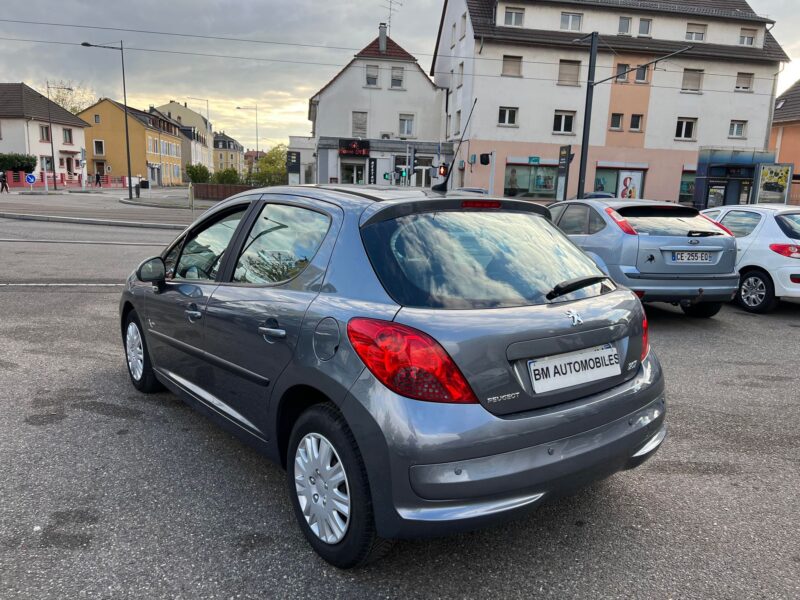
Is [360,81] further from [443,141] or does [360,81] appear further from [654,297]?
[654,297]

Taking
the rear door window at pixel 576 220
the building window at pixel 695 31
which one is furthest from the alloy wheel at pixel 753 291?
the building window at pixel 695 31

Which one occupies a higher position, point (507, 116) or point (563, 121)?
point (507, 116)

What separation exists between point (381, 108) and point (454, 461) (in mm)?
44377

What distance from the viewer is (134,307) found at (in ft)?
14.7

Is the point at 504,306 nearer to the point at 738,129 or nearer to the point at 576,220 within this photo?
the point at 576,220

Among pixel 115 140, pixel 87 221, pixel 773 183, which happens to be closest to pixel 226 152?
pixel 115 140

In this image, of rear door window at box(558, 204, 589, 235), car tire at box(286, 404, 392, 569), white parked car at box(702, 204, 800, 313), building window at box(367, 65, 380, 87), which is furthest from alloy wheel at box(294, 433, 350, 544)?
building window at box(367, 65, 380, 87)

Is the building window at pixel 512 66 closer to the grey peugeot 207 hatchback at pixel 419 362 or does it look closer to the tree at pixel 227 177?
the tree at pixel 227 177

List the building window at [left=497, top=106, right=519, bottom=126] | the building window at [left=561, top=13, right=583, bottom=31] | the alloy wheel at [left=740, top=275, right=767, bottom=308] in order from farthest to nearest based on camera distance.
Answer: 1. the building window at [left=561, top=13, right=583, bottom=31]
2. the building window at [left=497, top=106, right=519, bottom=126]
3. the alloy wheel at [left=740, top=275, right=767, bottom=308]

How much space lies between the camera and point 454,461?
2.20m

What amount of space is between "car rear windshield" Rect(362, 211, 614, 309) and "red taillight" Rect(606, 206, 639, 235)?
449cm

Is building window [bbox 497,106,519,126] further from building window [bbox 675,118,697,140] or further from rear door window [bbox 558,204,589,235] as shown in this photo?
rear door window [bbox 558,204,589,235]

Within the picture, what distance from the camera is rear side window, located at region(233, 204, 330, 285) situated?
2887 mm

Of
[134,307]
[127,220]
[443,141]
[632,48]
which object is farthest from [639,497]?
[443,141]
